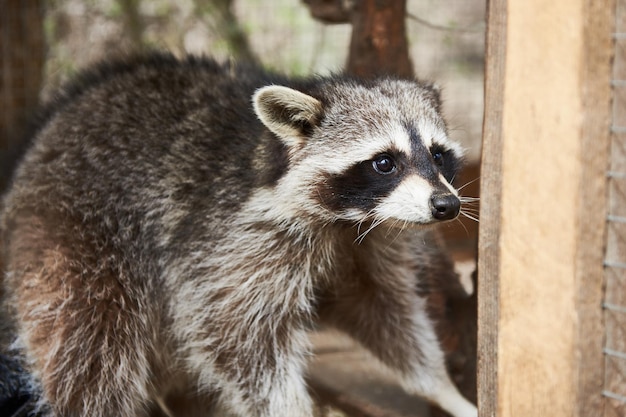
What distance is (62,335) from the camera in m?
3.37

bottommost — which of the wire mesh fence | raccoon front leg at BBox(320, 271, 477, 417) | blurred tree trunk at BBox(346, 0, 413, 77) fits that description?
raccoon front leg at BBox(320, 271, 477, 417)

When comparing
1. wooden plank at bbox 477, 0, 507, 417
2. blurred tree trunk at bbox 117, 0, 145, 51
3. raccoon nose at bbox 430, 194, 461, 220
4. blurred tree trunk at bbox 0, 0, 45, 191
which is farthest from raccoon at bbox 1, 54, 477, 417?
blurred tree trunk at bbox 117, 0, 145, 51

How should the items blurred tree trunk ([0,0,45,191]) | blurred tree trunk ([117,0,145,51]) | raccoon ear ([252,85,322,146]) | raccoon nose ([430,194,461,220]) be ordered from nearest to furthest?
raccoon nose ([430,194,461,220]) < raccoon ear ([252,85,322,146]) < blurred tree trunk ([0,0,45,191]) < blurred tree trunk ([117,0,145,51])

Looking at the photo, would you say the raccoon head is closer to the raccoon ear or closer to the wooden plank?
the raccoon ear

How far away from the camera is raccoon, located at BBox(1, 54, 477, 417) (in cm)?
314

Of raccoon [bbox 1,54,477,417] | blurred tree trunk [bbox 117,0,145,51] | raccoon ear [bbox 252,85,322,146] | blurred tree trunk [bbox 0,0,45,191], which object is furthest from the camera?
blurred tree trunk [bbox 117,0,145,51]

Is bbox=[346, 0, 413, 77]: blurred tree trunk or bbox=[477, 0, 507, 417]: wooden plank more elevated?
bbox=[346, 0, 413, 77]: blurred tree trunk

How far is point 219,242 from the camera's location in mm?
3352

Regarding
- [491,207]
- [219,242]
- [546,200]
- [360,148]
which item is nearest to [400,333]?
[219,242]

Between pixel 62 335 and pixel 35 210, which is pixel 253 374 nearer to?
pixel 62 335

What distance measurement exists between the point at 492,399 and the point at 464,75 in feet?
17.5

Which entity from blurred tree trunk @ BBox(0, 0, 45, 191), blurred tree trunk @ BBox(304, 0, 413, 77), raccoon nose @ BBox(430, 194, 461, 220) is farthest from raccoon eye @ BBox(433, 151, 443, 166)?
blurred tree trunk @ BBox(0, 0, 45, 191)

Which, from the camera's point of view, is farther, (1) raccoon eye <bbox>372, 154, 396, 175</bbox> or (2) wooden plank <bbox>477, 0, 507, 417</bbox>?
(1) raccoon eye <bbox>372, 154, 396, 175</bbox>

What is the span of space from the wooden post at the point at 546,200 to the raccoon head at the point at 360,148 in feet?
1.95
